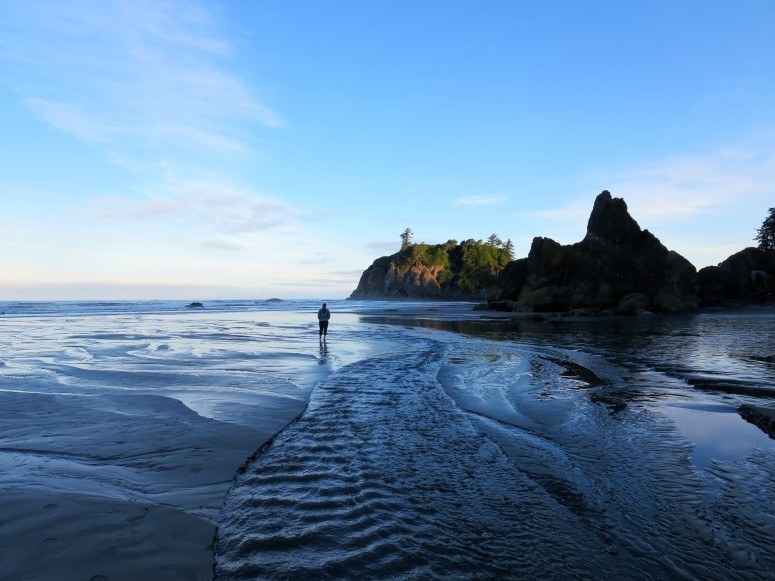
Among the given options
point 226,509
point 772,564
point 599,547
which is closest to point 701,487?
point 772,564

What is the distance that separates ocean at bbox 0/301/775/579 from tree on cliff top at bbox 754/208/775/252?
2662 inches

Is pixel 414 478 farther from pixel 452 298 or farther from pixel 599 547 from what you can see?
pixel 452 298

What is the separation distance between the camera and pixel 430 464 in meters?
5.49

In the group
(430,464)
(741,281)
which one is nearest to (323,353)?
(430,464)

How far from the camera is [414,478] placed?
5059 millimetres

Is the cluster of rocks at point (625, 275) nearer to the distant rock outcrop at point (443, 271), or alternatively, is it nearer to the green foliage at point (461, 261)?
the distant rock outcrop at point (443, 271)

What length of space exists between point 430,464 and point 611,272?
49359 millimetres

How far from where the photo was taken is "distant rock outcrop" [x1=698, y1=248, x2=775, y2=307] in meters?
48.7

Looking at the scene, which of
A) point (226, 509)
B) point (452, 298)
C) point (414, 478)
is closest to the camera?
point (226, 509)

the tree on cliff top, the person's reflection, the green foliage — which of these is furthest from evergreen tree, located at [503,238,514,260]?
the person's reflection

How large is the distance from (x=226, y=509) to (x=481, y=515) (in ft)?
8.22

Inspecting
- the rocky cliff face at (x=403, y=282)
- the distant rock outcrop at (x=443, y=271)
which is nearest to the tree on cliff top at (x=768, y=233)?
the distant rock outcrop at (x=443, y=271)

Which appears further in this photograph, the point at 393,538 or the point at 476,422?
the point at 476,422

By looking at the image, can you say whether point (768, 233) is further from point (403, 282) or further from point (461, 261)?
point (403, 282)
